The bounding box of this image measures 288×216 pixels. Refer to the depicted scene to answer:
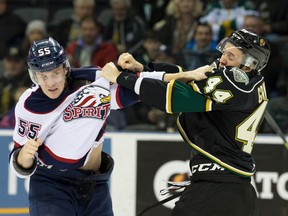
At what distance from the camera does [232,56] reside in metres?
3.52

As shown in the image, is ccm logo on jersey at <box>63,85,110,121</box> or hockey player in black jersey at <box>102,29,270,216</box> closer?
hockey player in black jersey at <box>102,29,270,216</box>

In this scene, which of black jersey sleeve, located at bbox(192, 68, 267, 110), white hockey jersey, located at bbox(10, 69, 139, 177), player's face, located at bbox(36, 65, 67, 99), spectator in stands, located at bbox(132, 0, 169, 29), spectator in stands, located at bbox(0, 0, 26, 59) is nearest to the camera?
black jersey sleeve, located at bbox(192, 68, 267, 110)

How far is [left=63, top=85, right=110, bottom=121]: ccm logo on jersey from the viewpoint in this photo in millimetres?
3600

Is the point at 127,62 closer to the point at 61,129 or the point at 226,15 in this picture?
the point at 61,129

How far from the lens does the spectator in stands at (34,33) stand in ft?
Answer: 23.5

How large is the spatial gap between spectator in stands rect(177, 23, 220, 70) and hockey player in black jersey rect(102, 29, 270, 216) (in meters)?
2.77

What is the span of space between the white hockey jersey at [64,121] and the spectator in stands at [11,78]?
275 centimetres

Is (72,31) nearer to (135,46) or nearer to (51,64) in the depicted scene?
(135,46)

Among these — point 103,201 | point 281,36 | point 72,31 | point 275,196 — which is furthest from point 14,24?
point 103,201

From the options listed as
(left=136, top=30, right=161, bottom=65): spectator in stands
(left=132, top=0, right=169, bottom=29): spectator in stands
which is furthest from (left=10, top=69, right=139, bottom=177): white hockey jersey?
(left=132, top=0, right=169, bottom=29): spectator in stands

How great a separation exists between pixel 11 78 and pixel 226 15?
210 centimetres

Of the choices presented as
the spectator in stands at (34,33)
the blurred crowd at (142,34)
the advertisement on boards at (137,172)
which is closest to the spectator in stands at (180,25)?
the blurred crowd at (142,34)

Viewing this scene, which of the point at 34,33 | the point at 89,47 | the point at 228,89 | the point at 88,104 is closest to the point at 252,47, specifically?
the point at 228,89

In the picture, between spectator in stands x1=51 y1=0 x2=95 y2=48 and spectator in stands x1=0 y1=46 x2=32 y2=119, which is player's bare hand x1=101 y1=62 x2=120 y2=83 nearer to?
spectator in stands x1=0 y1=46 x2=32 y2=119
